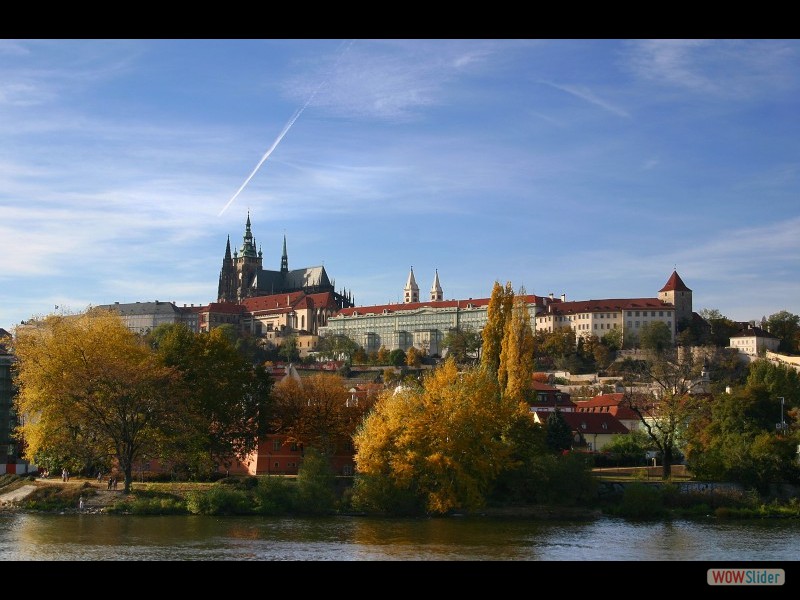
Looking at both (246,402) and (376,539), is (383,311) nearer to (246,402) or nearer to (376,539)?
(246,402)

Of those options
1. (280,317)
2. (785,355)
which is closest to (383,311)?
(280,317)

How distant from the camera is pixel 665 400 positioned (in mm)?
48938

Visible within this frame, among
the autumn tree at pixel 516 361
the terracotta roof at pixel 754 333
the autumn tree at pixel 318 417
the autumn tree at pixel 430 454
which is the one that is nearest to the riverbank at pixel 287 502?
the autumn tree at pixel 430 454

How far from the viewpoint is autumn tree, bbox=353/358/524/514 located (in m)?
34.6

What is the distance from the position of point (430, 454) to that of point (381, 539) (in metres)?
7.35

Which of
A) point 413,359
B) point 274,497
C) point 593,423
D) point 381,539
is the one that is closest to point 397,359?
point 413,359

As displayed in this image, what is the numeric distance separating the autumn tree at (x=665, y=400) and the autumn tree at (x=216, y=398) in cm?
1660

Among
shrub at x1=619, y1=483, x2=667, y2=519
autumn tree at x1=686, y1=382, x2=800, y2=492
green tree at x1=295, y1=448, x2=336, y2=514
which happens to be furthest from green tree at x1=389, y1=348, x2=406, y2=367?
shrub at x1=619, y1=483, x2=667, y2=519

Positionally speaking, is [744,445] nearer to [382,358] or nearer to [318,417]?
[318,417]

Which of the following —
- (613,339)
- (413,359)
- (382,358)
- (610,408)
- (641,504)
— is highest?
(613,339)

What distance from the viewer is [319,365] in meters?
118

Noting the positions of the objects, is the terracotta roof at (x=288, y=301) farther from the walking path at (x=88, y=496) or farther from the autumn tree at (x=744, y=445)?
the walking path at (x=88, y=496)

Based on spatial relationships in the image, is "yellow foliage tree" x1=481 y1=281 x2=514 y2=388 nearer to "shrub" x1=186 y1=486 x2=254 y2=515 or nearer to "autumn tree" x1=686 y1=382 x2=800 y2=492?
"autumn tree" x1=686 y1=382 x2=800 y2=492
